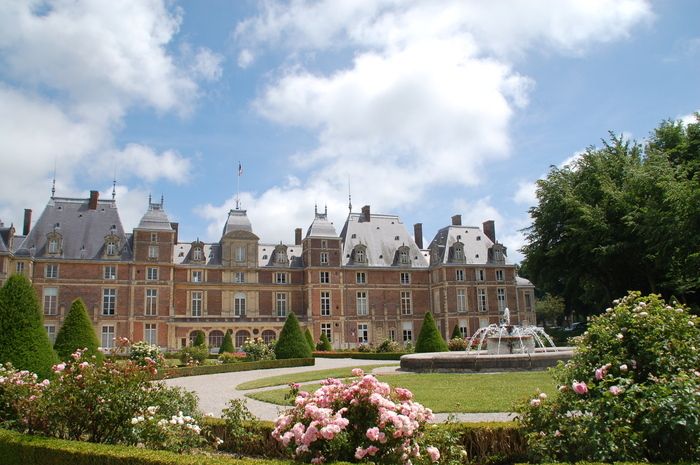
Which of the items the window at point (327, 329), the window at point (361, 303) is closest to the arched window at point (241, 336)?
the window at point (327, 329)

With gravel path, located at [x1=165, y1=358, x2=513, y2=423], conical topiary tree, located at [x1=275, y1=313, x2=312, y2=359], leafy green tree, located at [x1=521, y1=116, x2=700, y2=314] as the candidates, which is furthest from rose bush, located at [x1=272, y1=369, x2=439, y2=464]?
conical topiary tree, located at [x1=275, y1=313, x2=312, y2=359]

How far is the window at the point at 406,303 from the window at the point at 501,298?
776 cm

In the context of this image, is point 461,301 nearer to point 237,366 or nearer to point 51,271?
point 237,366

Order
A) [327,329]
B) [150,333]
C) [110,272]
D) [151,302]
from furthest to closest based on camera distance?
[327,329]
[151,302]
[110,272]
[150,333]

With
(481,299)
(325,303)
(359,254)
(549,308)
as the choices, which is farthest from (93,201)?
(549,308)

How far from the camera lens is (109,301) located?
144ft

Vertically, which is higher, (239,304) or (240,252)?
(240,252)

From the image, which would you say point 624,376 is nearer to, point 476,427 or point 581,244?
point 476,427

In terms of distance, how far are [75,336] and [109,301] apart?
1102 inches

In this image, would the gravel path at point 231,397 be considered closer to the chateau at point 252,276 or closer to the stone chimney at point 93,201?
the chateau at point 252,276

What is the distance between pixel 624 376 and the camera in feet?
23.6

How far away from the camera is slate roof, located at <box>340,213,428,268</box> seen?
170 ft

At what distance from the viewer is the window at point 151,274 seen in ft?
147

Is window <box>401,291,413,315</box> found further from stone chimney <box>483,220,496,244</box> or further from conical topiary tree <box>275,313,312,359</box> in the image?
conical topiary tree <box>275,313,312,359</box>
